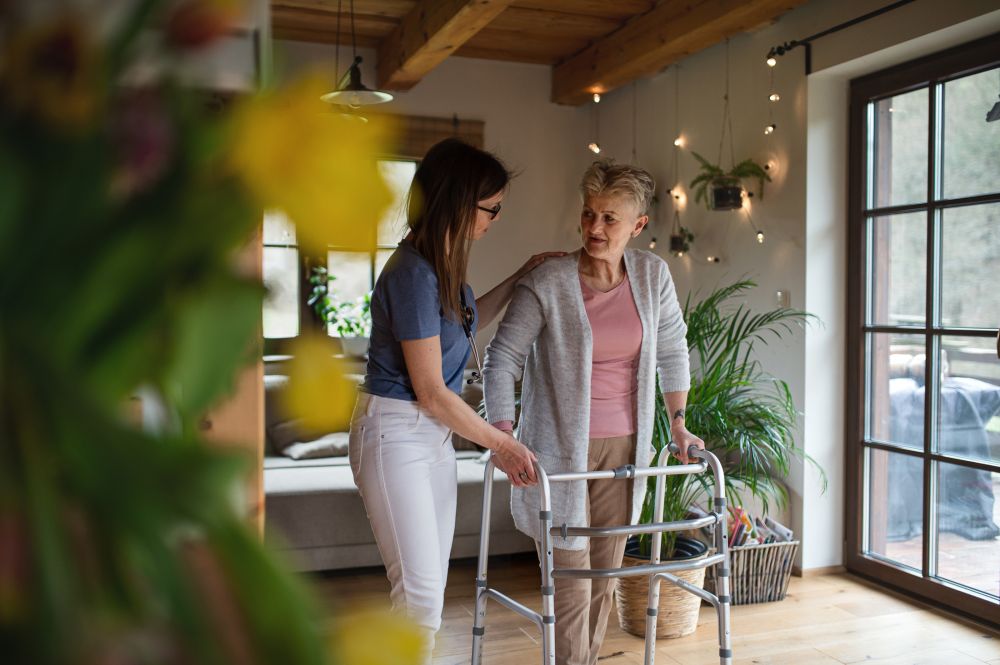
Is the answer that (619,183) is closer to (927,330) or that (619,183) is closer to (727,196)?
(927,330)

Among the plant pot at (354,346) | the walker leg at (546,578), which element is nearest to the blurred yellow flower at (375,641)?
the walker leg at (546,578)

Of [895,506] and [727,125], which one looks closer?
[895,506]

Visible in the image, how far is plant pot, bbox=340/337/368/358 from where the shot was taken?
544 centimetres

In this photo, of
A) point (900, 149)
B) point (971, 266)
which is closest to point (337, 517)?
point (971, 266)

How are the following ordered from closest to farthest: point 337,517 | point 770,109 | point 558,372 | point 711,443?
point 558,372, point 711,443, point 337,517, point 770,109

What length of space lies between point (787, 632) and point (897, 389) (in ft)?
3.88

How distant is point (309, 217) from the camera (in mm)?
232

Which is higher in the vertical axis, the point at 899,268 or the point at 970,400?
the point at 899,268

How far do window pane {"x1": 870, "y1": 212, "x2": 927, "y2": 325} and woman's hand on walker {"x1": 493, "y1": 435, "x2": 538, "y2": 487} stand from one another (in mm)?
2383

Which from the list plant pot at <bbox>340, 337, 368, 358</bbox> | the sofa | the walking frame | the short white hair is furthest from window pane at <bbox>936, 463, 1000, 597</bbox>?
plant pot at <bbox>340, 337, 368, 358</bbox>

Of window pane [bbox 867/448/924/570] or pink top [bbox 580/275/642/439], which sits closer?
pink top [bbox 580/275/642/439]

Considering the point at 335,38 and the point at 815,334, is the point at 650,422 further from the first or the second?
the point at 335,38

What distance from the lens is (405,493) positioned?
190 cm

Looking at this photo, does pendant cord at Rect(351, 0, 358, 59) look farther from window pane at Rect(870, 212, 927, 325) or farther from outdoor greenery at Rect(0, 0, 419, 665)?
outdoor greenery at Rect(0, 0, 419, 665)
